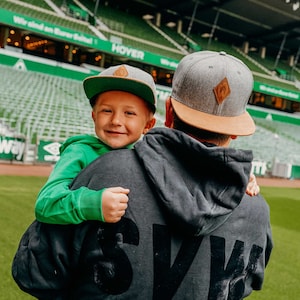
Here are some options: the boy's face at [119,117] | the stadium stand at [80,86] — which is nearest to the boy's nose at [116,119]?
the boy's face at [119,117]

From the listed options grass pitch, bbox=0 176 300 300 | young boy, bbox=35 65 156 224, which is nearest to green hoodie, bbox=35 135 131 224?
young boy, bbox=35 65 156 224

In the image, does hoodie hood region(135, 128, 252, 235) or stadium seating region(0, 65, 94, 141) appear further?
stadium seating region(0, 65, 94, 141)

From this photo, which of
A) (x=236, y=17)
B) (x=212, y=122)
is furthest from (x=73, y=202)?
(x=236, y=17)

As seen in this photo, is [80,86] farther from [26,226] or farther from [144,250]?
[144,250]

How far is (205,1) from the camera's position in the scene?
100ft

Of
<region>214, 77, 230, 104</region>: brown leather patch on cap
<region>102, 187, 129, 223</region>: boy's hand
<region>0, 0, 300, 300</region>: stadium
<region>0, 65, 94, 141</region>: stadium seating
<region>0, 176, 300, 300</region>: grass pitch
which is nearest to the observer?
<region>102, 187, 129, 223</region>: boy's hand

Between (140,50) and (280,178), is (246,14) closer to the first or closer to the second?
(140,50)

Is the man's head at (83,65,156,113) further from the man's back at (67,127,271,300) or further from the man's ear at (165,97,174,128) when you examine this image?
the man's back at (67,127,271,300)

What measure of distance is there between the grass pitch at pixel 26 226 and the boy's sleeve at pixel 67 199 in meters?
2.46

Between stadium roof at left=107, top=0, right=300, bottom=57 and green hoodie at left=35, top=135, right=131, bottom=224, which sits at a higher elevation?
stadium roof at left=107, top=0, right=300, bottom=57

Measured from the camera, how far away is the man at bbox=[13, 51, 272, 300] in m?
1.08

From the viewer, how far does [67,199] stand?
1.15 m

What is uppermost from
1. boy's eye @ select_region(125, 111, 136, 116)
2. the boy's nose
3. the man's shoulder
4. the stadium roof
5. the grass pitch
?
the stadium roof

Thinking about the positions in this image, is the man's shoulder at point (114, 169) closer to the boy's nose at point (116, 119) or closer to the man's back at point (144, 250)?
the man's back at point (144, 250)
